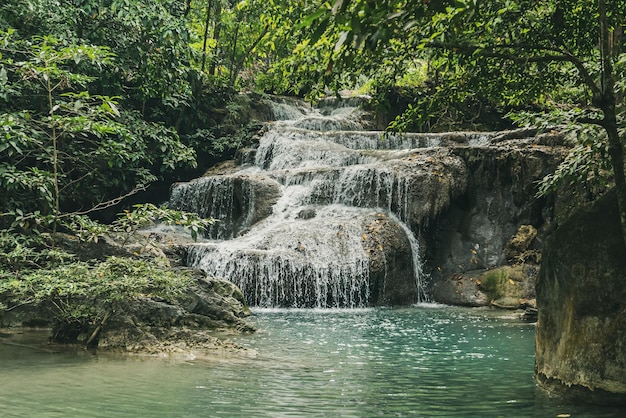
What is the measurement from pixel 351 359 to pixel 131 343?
294 cm

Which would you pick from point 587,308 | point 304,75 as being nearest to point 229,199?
point 304,75

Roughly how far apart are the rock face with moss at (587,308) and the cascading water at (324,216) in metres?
9.47

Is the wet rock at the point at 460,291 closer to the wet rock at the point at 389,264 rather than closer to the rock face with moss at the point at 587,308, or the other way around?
the wet rock at the point at 389,264

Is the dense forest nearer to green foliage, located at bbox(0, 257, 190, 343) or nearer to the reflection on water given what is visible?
green foliage, located at bbox(0, 257, 190, 343)

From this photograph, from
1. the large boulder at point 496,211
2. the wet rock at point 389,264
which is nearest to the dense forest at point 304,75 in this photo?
the large boulder at point 496,211

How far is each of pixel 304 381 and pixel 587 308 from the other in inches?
115

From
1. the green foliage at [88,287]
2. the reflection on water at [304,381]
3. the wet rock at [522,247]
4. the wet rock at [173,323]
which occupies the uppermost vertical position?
the wet rock at [522,247]

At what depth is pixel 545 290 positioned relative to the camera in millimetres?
6402

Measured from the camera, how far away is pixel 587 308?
5734mm

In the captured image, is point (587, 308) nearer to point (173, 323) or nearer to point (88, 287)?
point (88, 287)

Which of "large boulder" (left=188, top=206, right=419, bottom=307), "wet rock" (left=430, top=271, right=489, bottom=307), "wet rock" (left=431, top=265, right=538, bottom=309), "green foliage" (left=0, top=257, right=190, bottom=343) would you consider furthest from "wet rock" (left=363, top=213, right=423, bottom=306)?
"green foliage" (left=0, top=257, right=190, bottom=343)

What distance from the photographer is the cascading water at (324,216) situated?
15.4 metres

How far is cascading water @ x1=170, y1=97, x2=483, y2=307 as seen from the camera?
1538 centimetres

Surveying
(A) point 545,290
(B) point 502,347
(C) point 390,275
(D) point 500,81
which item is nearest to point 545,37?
(D) point 500,81
